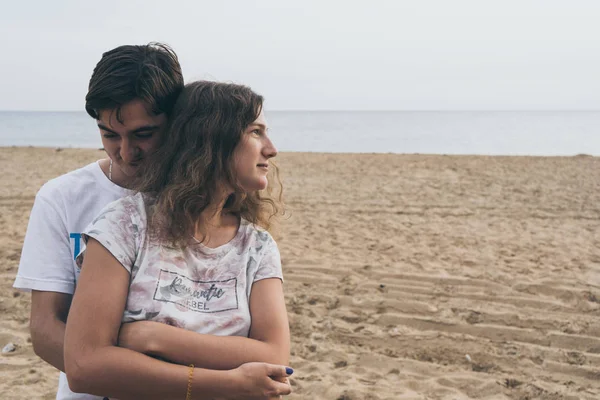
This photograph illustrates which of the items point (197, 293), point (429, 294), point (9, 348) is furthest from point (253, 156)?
point (429, 294)

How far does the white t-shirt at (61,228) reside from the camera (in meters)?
1.86

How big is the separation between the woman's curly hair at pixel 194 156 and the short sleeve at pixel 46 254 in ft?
1.01

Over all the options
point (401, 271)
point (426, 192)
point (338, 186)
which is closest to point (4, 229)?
point (401, 271)

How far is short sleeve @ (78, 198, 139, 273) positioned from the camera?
5.50 feet

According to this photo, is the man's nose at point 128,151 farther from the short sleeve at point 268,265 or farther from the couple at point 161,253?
the short sleeve at point 268,265

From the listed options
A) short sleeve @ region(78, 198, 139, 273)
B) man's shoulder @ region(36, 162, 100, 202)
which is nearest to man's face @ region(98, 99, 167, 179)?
man's shoulder @ region(36, 162, 100, 202)

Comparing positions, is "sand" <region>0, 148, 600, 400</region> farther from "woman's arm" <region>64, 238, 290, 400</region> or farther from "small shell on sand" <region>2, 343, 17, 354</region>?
"woman's arm" <region>64, 238, 290, 400</region>

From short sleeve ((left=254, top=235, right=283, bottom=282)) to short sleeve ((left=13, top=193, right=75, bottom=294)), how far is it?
2.14ft

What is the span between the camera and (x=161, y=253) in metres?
1.77

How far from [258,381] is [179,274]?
1.37 ft

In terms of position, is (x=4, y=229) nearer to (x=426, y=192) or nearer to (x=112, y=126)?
(x=112, y=126)

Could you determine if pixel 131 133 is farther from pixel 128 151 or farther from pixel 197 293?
pixel 197 293

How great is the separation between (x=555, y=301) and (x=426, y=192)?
5765mm

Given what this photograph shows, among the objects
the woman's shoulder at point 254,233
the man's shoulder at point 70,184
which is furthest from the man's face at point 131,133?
the woman's shoulder at point 254,233
